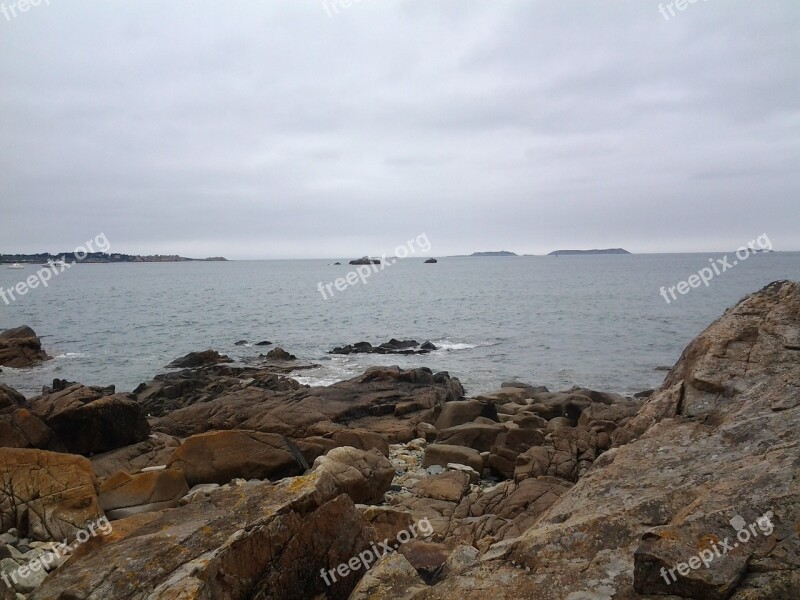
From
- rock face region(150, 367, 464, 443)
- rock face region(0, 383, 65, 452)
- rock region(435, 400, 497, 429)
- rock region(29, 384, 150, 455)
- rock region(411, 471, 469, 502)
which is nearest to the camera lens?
rock region(411, 471, 469, 502)

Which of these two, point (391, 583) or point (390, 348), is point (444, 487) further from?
point (390, 348)

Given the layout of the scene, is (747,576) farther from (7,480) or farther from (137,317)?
(137,317)

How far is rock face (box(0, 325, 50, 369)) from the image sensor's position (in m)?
36.4

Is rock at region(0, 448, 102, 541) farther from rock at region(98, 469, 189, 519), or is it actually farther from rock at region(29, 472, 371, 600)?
rock at region(29, 472, 371, 600)

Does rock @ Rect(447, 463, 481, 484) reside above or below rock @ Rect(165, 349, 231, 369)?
below

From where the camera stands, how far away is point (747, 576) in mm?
4152

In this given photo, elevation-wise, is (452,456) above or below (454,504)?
below

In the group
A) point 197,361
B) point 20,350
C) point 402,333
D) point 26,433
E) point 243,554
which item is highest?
point 20,350

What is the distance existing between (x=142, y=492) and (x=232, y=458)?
6.24 ft

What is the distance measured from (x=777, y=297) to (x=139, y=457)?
15423mm

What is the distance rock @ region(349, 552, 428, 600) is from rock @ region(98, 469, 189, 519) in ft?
20.3

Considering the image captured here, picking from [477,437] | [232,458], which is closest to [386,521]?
[232,458]

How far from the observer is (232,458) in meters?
11.6

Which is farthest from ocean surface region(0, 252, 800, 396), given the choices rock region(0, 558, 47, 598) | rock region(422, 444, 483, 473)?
rock region(0, 558, 47, 598)
